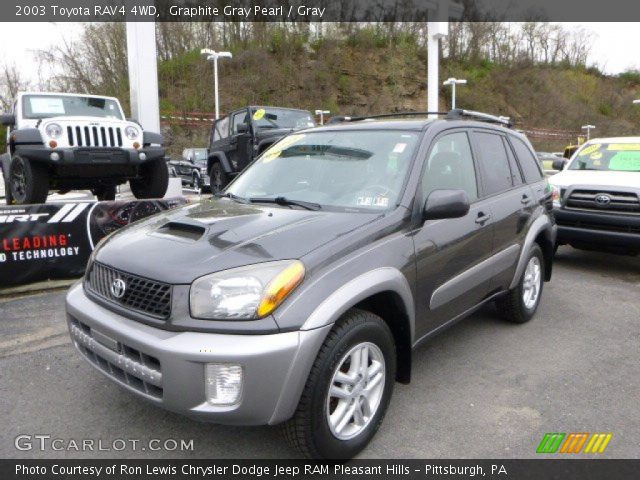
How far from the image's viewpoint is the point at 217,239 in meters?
2.63

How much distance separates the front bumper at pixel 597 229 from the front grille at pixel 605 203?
9 centimetres

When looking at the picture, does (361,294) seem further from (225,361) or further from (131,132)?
(131,132)

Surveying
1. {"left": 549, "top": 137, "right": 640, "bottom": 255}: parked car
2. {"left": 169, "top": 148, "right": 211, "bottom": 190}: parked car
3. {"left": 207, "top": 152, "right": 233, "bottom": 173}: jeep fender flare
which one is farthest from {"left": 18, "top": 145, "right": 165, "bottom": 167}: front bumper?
{"left": 169, "top": 148, "right": 211, "bottom": 190}: parked car

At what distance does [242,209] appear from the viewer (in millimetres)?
3207

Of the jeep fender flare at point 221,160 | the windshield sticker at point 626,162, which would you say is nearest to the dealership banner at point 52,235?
the jeep fender flare at point 221,160

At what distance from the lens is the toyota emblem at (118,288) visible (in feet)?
8.40

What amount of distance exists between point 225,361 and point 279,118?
9.91 metres

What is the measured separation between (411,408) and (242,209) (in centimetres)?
159

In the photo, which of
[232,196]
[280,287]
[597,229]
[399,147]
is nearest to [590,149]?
[597,229]

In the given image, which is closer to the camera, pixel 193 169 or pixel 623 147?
pixel 623 147

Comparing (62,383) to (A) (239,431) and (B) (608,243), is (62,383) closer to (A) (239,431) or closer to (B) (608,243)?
(A) (239,431)

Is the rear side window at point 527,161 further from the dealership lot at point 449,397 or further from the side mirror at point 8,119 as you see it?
the side mirror at point 8,119

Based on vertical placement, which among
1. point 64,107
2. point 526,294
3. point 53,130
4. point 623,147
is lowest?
point 526,294

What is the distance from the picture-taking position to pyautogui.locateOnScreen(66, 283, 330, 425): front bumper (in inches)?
86.4
